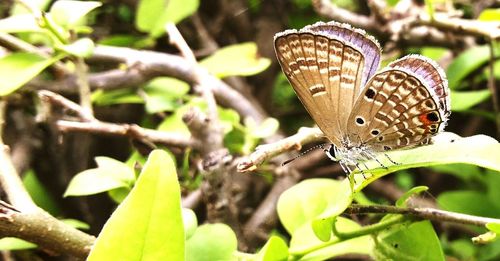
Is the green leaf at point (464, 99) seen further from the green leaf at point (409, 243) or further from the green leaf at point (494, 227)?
the green leaf at point (494, 227)

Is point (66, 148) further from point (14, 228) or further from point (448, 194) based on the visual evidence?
point (448, 194)

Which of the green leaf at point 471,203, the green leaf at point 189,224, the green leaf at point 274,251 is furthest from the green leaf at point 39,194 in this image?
the green leaf at point 471,203

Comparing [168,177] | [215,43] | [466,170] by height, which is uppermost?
[168,177]

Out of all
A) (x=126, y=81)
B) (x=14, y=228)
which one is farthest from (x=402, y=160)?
(x=126, y=81)

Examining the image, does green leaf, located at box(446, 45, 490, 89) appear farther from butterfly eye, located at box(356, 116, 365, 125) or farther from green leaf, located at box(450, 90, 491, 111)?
butterfly eye, located at box(356, 116, 365, 125)

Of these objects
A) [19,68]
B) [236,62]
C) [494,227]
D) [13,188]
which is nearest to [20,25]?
[19,68]
